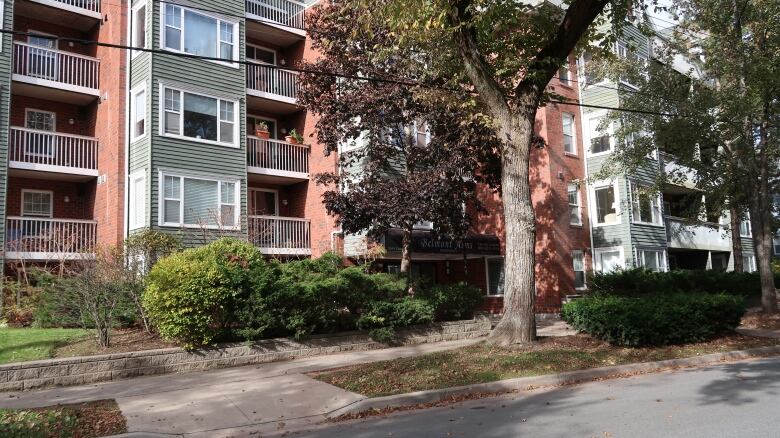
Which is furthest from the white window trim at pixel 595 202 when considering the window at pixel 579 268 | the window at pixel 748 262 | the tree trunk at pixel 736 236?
the window at pixel 748 262

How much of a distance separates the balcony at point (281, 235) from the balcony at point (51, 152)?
18.9 feet

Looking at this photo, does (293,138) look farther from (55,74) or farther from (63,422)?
(63,422)

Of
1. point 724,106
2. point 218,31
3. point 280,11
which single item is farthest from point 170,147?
point 724,106

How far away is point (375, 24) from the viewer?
14188mm

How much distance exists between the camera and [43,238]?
17922 mm

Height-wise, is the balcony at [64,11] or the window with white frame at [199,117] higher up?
the balcony at [64,11]

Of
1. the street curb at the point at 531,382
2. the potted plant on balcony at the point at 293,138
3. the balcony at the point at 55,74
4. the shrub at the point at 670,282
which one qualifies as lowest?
the street curb at the point at 531,382

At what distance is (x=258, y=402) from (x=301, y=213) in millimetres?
14982

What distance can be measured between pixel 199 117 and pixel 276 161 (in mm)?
3355

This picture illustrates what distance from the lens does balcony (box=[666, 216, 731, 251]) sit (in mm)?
28844

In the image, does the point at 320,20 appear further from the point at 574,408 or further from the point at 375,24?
the point at 574,408

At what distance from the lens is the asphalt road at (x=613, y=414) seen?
6.62 metres

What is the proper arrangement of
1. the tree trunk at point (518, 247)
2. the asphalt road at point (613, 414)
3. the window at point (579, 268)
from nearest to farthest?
the asphalt road at point (613, 414) → the tree trunk at point (518, 247) → the window at point (579, 268)

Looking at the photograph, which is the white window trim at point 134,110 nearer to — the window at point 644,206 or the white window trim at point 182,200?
the white window trim at point 182,200
